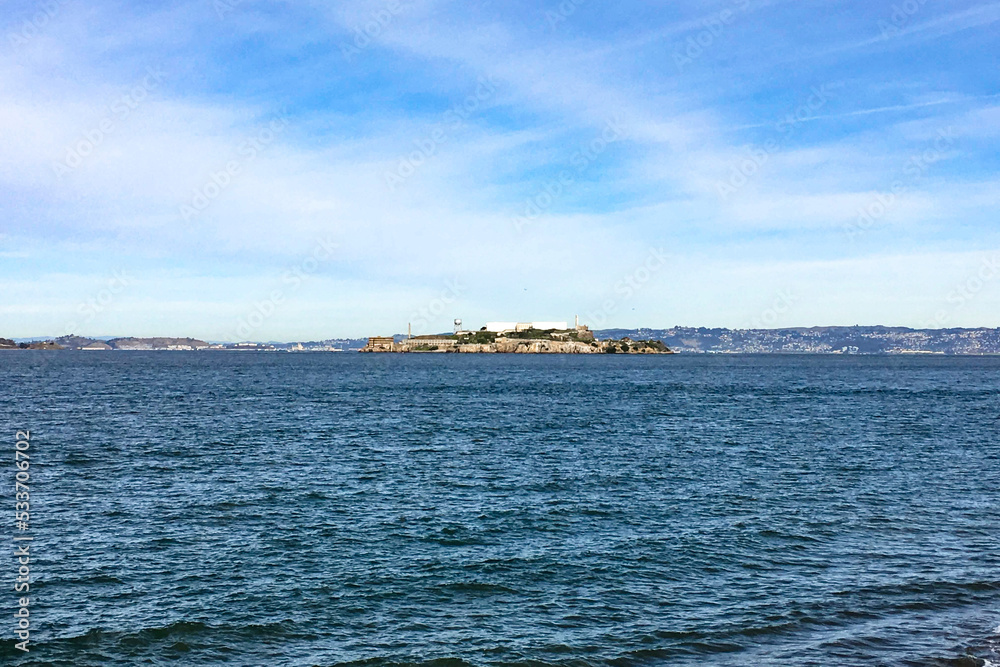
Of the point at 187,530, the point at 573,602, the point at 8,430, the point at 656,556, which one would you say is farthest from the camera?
the point at 8,430

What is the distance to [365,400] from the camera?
105m

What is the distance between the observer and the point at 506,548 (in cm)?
3064

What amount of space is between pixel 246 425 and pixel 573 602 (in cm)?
5289

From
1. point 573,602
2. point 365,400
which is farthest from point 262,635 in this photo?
point 365,400

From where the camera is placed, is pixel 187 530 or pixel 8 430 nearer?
pixel 187 530

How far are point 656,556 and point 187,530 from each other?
63.3 feet

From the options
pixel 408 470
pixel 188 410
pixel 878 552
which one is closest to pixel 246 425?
pixel 188 410

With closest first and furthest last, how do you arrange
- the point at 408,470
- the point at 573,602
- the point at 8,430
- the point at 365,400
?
1. the point at 573,602
2. the point at 408,470
3. the point at 8,430
4. the point at 365,400

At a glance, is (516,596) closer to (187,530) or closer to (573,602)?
(573,602)

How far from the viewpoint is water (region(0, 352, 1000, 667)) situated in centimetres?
2188

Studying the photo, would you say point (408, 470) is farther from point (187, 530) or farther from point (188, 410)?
point (188, 410)

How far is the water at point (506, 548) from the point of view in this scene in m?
21.9

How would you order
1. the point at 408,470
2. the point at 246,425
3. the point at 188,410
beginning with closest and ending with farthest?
the point at 408,470 → the point at 246,425 → the point at 188,410

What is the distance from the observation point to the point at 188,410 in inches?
3337
